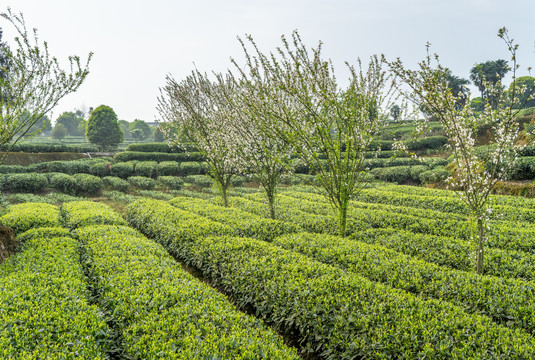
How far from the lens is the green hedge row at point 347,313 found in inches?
167

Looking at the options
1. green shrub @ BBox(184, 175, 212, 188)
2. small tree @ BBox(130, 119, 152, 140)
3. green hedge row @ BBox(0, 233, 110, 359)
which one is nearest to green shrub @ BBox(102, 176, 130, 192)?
green shrub @ BBox(184, 175, 212, 188)

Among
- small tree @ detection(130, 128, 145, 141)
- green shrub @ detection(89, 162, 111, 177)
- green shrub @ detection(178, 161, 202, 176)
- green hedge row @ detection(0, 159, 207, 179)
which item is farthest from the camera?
small tree @ detection(130, 128, 145, 141)

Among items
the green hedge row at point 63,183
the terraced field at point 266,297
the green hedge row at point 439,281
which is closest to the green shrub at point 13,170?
the green hedge row at point 63,183

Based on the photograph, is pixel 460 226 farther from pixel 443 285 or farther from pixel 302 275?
pixel 302 275

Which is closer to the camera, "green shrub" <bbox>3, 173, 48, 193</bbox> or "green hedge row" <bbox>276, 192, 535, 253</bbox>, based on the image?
"green hedge row" <bbox>276, 192, 535, 253</bbox>

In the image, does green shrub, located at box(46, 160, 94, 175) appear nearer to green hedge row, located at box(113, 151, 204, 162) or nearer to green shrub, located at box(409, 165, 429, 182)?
green hedge row, located at box(113, 151, 204, 162)

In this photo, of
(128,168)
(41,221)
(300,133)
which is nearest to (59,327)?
(300,133)

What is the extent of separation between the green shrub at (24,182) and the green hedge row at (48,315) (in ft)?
57.9

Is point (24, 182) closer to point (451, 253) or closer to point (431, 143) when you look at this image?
point (451, 253)

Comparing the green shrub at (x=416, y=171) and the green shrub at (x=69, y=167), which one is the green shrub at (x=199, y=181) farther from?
the green shrub at (x=416, y=171)

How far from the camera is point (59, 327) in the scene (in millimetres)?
4402

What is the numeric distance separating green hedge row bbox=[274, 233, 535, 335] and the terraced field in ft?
0.09

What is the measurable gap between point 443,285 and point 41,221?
46.1 feet

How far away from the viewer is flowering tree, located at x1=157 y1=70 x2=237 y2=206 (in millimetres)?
14797
